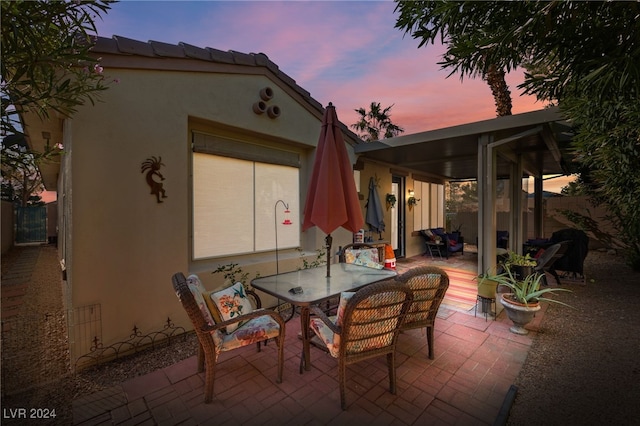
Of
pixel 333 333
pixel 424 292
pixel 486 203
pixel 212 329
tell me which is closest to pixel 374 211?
pixel 486 203

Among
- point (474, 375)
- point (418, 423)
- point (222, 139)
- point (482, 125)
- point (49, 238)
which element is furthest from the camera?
point (49, 238)

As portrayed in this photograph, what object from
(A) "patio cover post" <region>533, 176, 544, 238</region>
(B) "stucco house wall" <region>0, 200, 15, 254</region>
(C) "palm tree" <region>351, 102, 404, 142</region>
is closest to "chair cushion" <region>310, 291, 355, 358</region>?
(A) "patio cover post" <region>533, 176, 544, 238</region>

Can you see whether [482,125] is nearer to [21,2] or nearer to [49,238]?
[21,2]

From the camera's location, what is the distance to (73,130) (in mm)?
2664

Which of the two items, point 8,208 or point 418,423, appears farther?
point 8,208

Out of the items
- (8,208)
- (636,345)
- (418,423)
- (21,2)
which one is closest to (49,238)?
(8,208)

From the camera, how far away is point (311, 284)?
3.02 meters

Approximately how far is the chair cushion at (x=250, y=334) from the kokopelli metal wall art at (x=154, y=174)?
1.86 m

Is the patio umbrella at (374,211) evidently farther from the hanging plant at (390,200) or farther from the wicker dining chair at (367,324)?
the wicker dining chair at (367,324)

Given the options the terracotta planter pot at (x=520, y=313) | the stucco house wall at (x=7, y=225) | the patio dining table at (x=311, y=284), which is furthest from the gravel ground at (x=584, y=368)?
the stucco house wall at (x=7, y=225)

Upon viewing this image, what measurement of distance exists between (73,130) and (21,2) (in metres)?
1.51

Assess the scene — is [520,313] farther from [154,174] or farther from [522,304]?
[154,174]

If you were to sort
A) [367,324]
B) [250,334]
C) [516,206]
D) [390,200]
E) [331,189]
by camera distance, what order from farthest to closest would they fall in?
[390,200]
[516,206]
[331,189]
[250,334]
[367,324]

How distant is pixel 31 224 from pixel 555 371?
18.8 meters
